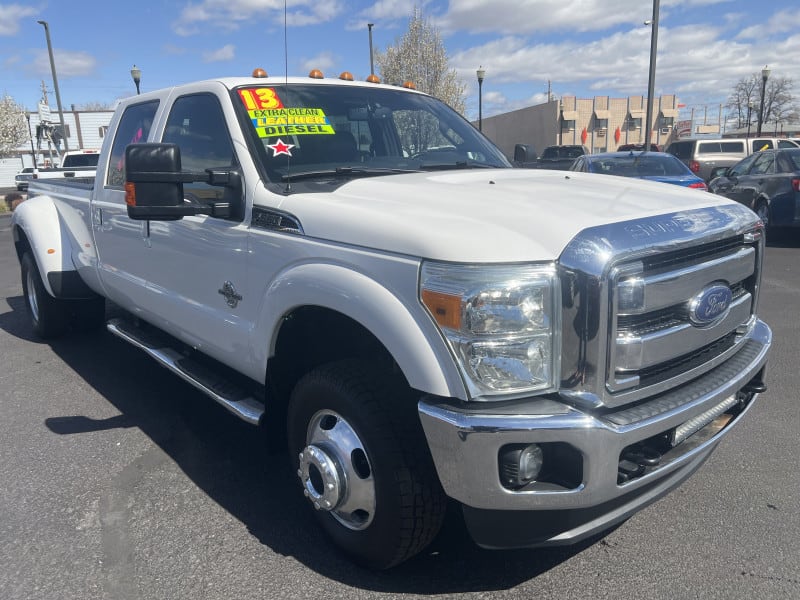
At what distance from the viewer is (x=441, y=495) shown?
2.44m

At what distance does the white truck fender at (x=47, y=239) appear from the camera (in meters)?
5.47

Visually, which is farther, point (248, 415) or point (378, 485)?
point (248, 415)

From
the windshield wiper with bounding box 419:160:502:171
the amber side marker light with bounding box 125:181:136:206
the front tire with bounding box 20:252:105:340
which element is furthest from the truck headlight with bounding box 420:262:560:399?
the front tire with bounding box 20:252:105:340

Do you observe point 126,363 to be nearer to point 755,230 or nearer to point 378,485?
point 378,485

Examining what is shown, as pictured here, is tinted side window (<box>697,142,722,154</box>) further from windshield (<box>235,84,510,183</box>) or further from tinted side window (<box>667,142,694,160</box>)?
windshield (<box>235,84,510,183</box>)

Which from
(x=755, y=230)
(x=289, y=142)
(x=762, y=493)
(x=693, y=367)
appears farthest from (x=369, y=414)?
(x=762, y=493)

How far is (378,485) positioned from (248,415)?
0.89 meters

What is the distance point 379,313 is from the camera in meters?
2.26

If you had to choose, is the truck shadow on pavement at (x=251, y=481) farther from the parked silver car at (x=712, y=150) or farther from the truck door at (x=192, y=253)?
the parked silver car at (x=712, y=150)

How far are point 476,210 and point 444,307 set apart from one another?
1.59 feet

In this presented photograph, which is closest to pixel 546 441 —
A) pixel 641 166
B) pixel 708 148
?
pixel 641 166

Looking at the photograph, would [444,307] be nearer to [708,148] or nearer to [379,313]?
[379,313]

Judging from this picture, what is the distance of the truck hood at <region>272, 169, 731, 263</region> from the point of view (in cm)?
212

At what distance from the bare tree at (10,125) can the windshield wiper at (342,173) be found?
1835 inches
